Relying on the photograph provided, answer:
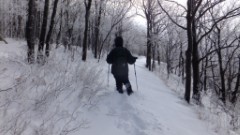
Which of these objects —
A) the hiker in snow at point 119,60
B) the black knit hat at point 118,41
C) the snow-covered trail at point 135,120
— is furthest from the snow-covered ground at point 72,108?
the black knit hat at point 118,41

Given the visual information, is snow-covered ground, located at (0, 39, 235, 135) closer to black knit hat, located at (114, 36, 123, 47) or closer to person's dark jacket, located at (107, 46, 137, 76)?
person's dark jacket, located at (107, 46, 137, 76)

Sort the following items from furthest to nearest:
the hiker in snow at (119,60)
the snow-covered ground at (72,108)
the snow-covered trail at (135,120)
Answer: the hiker in snow at (119,60)
the snow-covered trail at (135,120)
the snow-covered ground at (72,108)

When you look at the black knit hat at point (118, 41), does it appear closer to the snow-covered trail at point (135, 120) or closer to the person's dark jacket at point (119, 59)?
the person's dark jacket at point (119, 59)

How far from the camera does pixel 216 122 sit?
356 inches

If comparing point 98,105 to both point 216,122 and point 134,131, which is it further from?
point 216,122

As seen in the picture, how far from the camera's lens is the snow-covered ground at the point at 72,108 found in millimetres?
4832

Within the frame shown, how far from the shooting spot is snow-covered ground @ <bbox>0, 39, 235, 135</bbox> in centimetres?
483

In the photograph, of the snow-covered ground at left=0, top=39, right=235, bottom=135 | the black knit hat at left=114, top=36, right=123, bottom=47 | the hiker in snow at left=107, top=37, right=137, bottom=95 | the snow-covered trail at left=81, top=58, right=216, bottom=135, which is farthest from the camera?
the black knit hat at left=114, top=36, right=123, bottom=47

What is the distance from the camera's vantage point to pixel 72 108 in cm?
649

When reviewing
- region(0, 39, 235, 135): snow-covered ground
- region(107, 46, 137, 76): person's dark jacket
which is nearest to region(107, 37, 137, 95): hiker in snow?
region(107, 46, 137, 76): person's dark jacket

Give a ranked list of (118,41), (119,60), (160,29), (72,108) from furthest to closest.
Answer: (160,29) < (118,41) < (119,60) < (72,108)

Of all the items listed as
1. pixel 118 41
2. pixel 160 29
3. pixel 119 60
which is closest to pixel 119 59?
pixel 119 60

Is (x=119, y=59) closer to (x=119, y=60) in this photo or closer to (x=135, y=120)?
(x=119, y=60)

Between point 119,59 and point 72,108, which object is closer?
point 72,108
